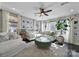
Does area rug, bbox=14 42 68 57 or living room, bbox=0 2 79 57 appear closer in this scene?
area rug, bbox=14 42 68 57

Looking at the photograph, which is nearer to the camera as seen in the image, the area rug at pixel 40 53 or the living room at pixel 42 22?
the area rug at pixel 40 53

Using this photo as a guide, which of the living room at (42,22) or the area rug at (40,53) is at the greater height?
the living room at (42,22)

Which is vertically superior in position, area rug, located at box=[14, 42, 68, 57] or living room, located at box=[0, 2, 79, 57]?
living room, located at box=[0, 2, 79, 57]

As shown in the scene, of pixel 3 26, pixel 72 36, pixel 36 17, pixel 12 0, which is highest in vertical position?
pixel 12 0

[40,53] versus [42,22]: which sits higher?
[42,22]

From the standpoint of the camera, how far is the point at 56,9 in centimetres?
373

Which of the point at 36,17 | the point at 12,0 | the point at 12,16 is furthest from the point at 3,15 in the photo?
the point at 36,17

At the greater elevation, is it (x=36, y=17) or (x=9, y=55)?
(x=36, y=17)

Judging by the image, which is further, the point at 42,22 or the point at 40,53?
the point at 42,22

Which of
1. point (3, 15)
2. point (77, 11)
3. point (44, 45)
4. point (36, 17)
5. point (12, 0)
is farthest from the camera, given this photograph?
point (3, 15)

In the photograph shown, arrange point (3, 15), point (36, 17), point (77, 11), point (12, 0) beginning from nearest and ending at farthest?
point (12, 0) < point (36, 17) < point (77, 11) < point (3, 15)

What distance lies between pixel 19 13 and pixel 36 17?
1.32 meters

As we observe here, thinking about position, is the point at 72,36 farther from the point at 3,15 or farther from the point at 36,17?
the point at 3,15

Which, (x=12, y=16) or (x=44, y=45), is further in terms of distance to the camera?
(x=12, y=16)
